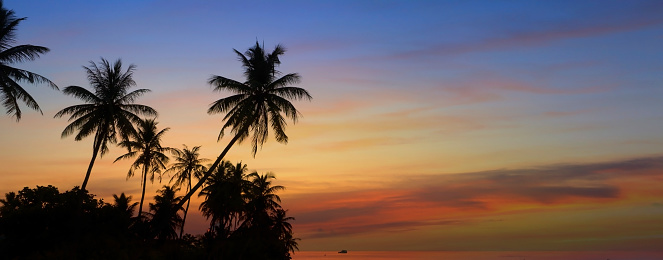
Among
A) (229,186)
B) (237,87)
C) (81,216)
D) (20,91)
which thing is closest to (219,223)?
(229,186)

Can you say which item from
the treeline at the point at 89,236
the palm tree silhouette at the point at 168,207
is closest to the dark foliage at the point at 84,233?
the treeline at the point at 89,236

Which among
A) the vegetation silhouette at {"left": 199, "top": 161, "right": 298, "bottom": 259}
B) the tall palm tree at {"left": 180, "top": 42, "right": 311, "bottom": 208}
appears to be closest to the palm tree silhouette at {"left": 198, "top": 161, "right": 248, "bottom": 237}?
the vegetation silhouette at {"left": 199, "top": 161, "right": 298, "bottom": 259}

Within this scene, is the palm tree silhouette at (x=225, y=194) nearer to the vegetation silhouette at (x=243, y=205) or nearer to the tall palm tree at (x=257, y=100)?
the vegetation silhouette at (x=243, y=205)

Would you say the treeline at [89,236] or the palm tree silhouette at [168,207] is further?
the palm tree silhouette at [168,207]

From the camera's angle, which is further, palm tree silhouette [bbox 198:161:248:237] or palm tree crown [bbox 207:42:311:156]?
palm tree silhouette [bbox 198:161:248:237]

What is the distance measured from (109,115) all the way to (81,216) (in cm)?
893

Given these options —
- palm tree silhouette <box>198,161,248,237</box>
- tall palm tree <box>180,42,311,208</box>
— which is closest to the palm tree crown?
tall palm tree <box>180,42,311,208</box>

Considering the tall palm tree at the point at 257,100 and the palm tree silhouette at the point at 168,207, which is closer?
the tall palm tree at the point at 257,100

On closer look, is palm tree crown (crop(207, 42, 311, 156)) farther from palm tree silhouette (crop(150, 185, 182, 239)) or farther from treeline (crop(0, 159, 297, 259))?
palm tree silhouette (crop(150, 185, 182, 239))

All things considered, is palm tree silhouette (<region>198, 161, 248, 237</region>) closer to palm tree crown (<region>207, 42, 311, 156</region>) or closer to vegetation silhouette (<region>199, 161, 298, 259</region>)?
vegetation silhouette (<region>199, 161, 298, 259</region>)

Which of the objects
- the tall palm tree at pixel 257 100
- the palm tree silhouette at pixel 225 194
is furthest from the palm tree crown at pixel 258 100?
the palm tree silhouette at pixel 225 194

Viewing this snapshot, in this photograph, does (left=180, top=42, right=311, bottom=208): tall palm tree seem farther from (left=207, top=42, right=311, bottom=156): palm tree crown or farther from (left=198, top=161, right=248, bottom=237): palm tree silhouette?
(left=198, top=161, right=248, bottom=237): palm tree silhouette

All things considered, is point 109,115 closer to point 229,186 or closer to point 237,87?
point 237,87

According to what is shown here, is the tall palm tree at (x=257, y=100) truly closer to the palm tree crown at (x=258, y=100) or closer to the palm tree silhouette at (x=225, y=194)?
the palm tree crown at (x=258, y=100)
